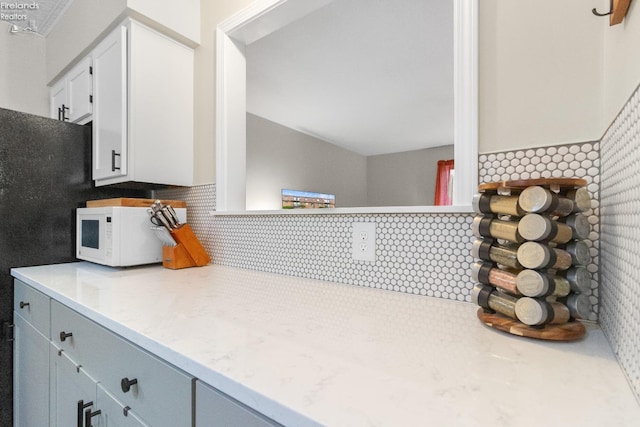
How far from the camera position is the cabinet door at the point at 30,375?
44.2 inches

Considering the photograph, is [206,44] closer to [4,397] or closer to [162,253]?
[162,253]

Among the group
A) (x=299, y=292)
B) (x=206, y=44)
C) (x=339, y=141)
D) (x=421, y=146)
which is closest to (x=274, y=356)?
(x=299, y=292)

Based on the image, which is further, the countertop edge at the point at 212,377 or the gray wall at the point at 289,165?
the gray wall at the point at 289,165

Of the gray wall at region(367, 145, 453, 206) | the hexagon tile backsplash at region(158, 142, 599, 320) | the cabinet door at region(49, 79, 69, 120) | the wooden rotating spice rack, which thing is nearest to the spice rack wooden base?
the wooden rotating spice rack

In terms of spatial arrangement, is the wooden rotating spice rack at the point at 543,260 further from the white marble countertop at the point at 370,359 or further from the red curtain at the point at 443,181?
the red curtain at the point at 443,181

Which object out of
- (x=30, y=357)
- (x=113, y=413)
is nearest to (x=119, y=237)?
(x=30, y=357)

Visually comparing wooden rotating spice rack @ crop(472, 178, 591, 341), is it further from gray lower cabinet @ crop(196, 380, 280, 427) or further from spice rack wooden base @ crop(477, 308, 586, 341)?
gray lower cabinet @ crop(196, 380, 280, 427)

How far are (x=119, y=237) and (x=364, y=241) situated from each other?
1.10 meters

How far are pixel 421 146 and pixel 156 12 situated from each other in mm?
5738

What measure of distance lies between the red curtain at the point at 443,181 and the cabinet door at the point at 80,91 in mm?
5701

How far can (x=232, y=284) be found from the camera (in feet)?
3.58

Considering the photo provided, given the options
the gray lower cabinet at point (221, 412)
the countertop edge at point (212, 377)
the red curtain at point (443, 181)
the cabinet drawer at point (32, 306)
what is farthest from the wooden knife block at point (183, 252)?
the red curtain at point (443, 181)

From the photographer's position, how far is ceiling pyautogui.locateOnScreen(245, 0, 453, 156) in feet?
7.34

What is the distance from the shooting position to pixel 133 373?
2.14 feet
